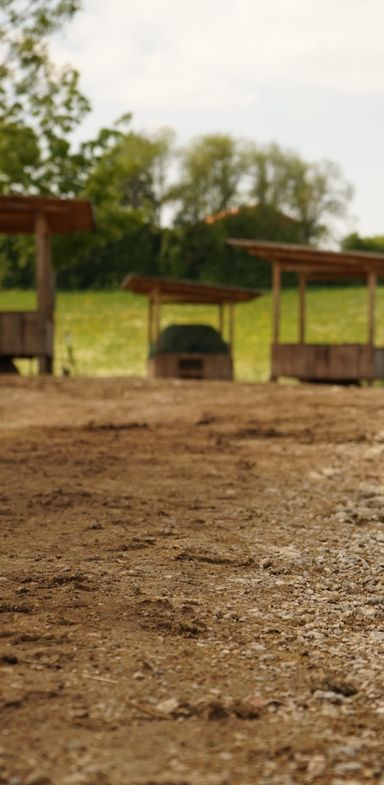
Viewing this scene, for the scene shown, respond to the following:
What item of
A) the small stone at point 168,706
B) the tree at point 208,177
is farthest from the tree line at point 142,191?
the small stone at point 168,706

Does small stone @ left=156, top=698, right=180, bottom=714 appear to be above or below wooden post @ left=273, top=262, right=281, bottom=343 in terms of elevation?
below

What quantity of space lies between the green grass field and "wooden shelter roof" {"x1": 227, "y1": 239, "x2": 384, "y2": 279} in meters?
7.94

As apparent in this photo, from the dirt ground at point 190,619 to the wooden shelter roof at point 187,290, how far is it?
13.8 meters

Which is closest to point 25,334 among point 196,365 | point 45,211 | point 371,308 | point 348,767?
point 45,211

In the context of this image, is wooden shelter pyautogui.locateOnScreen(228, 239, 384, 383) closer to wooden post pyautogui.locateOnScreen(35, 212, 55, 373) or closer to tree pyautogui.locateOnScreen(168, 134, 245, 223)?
wooden post pyautogui.locateOnScreen(35, 212, 55, 373)

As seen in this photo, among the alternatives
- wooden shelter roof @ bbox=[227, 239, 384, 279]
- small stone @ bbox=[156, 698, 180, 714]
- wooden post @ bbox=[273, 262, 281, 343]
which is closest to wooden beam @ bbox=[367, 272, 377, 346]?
wooden shelter roof @ bbox=[227, 239, 384, 279]

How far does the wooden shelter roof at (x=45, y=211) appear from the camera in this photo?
50.4 ft

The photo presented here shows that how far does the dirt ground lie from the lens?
2270 millimetres

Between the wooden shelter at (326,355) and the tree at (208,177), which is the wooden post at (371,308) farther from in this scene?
the tree at (208,177)

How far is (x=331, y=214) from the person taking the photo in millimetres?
64250

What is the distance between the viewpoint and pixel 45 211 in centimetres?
1574

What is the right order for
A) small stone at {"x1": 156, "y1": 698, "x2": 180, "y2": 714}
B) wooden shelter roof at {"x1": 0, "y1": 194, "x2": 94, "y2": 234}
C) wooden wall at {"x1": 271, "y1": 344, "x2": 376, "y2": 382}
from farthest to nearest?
wooden wall at {"x1": 271, "y1": 344, "x2": 376, "y2": 382} < wooden shelter roof at {"x1": 0, "y1": 194, "x2": 94, "y2": 234} < small stone at {"x1": 156, "y1": 698, "x2": 180, "y2": 714}

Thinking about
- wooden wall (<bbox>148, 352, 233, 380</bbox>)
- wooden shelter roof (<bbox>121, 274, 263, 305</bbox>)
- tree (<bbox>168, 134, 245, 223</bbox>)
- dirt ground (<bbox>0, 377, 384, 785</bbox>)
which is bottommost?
dirt ground (<bbox>0, 377, 384, 785</bbox>)

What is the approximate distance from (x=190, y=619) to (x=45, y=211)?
521 inches
